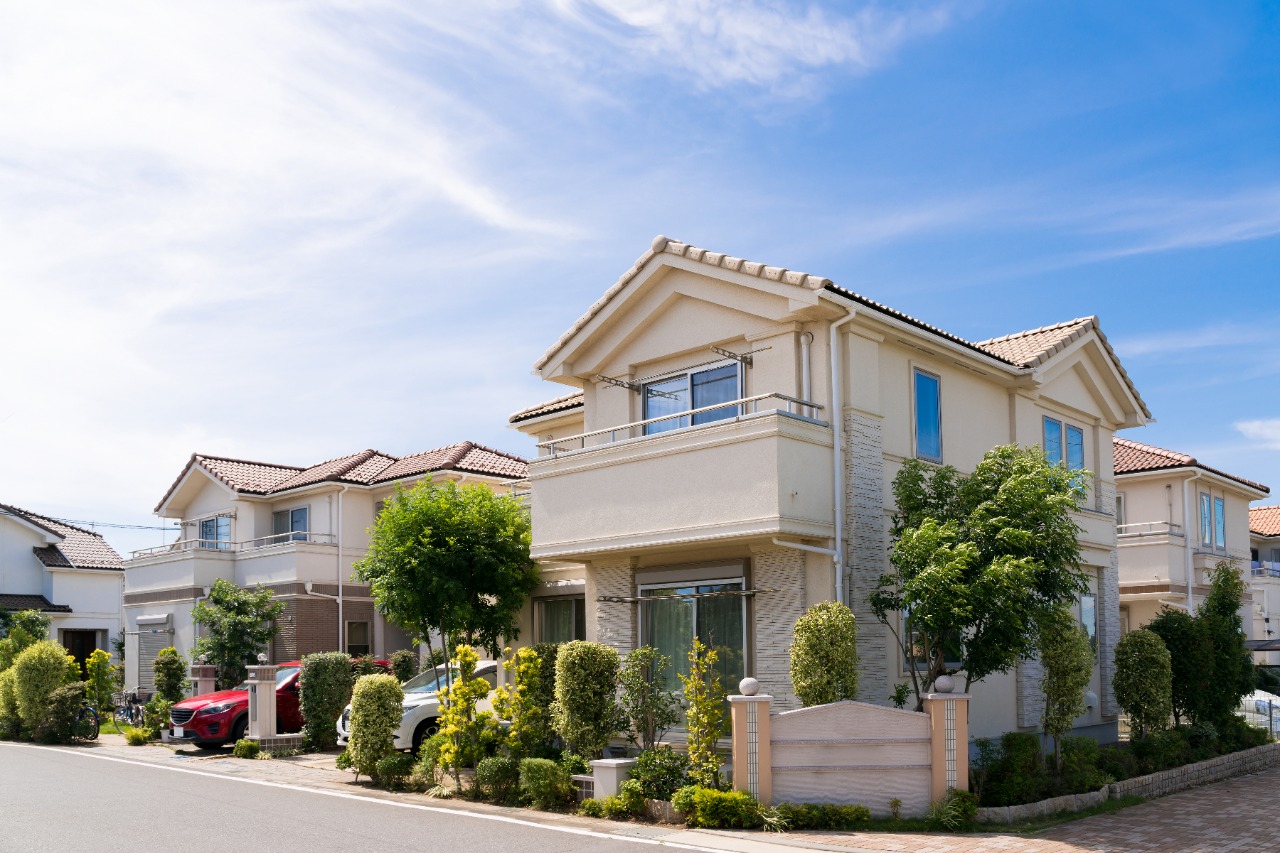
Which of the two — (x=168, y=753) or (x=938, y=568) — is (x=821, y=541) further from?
(x=168, y=753)

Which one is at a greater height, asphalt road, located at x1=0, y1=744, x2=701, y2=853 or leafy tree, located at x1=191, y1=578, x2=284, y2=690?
leafy tree, located at x1=191, y1=578, x2=284, y2=690

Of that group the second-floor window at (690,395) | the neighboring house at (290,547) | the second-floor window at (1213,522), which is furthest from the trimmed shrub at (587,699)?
the second-floor window at (1213,522)

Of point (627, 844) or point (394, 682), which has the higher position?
point (394, 682)

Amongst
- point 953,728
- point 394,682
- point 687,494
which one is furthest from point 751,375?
point 394,682

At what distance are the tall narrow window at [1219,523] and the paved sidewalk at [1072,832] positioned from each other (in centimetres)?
1683

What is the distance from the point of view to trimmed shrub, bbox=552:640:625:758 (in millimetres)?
15875

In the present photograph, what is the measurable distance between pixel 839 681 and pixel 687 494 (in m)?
3.63

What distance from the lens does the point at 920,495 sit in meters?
16.6

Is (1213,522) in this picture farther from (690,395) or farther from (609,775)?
(609,775)

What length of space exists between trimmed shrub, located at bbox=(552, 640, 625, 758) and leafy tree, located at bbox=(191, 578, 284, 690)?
15.5m

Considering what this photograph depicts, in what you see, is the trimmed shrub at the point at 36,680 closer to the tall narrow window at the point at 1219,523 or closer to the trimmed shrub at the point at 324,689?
the trimmed shrub at the point at 324,689

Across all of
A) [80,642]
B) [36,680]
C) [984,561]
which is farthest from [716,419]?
[80,642]

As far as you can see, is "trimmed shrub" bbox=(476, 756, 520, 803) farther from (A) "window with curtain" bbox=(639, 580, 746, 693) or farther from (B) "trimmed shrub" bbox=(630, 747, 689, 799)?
(A) "window with curtain" bbox=(639, 580, 746, 693)

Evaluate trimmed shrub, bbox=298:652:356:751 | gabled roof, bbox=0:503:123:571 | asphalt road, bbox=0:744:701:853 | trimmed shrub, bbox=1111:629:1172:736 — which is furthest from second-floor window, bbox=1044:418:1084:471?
gabled roof, bbox=0:503:123:571
